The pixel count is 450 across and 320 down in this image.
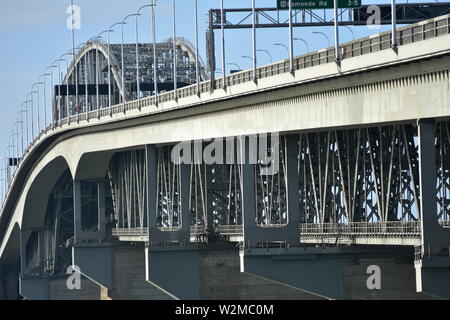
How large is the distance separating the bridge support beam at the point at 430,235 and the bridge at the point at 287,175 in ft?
0.17

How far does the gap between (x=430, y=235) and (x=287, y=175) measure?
18266 millimetres

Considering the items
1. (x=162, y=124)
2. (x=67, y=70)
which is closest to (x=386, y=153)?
(x=162, y=124)

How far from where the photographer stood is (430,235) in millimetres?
63938

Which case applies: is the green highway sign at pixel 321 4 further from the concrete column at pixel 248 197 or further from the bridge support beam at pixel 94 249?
the bridge support beam at pixel 94 249

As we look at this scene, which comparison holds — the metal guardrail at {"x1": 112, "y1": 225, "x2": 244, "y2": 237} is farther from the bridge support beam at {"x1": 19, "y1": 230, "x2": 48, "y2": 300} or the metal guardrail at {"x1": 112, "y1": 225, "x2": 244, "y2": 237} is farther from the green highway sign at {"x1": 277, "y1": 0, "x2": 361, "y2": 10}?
the bridge support beam at {"x1": 19, "y1": 230, "x2": 48, "y2": 300}

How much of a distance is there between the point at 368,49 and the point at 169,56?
97.2 meters

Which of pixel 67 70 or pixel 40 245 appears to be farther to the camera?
pixel 67 70

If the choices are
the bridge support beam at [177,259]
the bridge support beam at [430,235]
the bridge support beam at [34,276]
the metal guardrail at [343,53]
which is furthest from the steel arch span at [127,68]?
the bridge support beam at [430,235]

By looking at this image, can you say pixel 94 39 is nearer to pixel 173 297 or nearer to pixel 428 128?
pixel 173 297

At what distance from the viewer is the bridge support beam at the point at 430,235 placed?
62.7 meters

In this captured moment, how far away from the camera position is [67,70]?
177125mm

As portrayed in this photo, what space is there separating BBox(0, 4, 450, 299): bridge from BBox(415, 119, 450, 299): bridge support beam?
5 centimetres

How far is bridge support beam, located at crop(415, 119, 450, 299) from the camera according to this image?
62.7 metres

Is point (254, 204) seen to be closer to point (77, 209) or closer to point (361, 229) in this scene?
point (361, 229)
